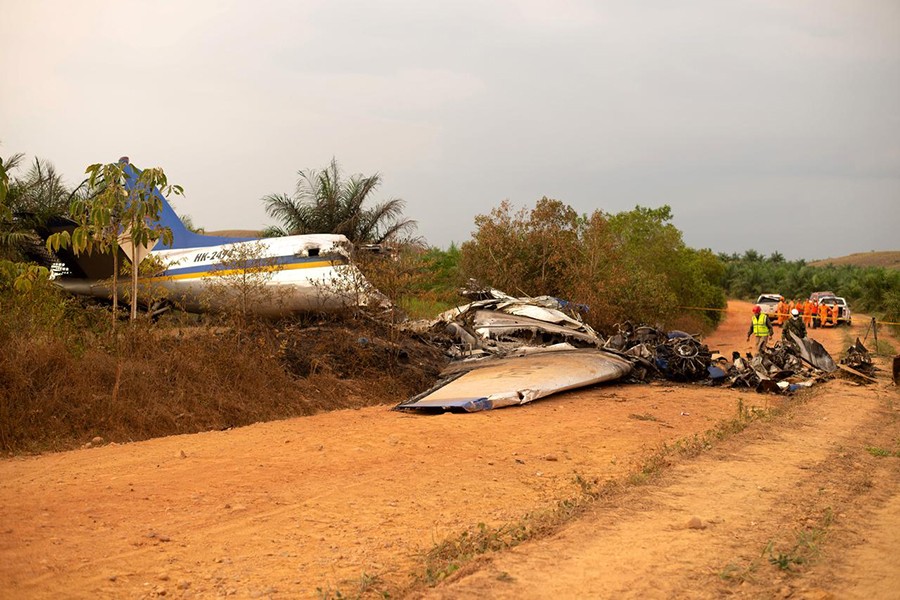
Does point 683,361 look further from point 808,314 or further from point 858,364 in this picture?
point 808,314

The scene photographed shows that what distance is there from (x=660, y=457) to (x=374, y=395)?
6.86m

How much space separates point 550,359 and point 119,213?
8461 mm

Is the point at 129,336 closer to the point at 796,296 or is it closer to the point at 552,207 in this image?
the point at 552,207

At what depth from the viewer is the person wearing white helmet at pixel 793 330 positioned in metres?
20.0

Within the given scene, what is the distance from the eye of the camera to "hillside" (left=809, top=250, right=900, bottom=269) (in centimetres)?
12416

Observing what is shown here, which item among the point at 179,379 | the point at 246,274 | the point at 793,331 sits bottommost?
the point at 793,331

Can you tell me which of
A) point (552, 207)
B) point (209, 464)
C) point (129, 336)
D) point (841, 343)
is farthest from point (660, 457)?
point (841, 343)

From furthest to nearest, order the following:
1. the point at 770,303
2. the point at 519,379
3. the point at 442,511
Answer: the point at 770,303 → the point at 519,379 → the point at 442,511

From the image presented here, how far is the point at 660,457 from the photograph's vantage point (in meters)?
9.70

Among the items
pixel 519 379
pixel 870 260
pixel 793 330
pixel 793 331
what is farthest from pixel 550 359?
pixel 870 260

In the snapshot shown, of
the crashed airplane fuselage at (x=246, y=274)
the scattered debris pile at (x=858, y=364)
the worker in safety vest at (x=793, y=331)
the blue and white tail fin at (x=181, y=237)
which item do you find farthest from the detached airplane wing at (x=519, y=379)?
the blue and white tail fin at (x=181, y=237)

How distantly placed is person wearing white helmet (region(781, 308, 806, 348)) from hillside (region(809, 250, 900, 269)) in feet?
357

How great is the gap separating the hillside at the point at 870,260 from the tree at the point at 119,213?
12478 centimetres

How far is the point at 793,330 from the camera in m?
21.8
